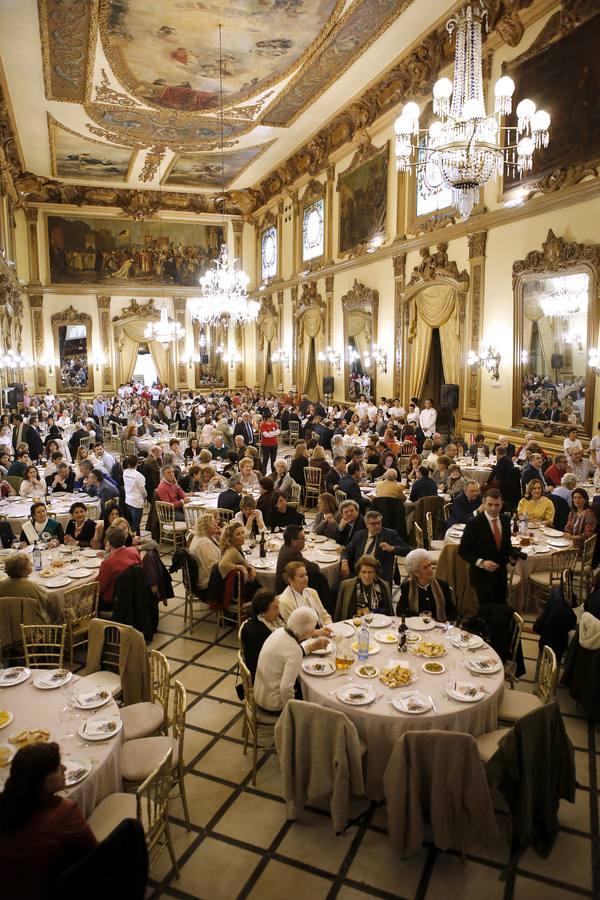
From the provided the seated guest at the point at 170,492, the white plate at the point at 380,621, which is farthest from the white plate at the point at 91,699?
the seated guest at the point at 170,492

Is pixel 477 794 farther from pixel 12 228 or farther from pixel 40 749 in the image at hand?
pixel 12 228

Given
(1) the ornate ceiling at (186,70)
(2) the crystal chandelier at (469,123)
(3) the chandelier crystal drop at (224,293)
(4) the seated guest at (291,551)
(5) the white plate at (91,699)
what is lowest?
(5) the white plate at (91,699)

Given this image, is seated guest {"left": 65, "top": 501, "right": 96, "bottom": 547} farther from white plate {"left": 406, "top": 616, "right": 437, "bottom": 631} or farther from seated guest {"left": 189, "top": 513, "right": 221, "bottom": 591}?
white plate {"left": 406, "top": 616, "right": 437, "bottom": 631}

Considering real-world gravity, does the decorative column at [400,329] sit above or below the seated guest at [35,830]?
above

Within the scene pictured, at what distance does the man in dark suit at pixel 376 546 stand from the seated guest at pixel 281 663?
1826 millimetres

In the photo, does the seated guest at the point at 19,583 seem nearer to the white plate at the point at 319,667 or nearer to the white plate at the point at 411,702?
the white plate at the point at 319,667

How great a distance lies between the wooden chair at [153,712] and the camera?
13.4ft

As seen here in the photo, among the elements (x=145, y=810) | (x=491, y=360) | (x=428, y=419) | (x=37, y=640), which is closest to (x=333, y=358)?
(x=428, y=419)

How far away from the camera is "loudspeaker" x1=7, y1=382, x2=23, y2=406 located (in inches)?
738

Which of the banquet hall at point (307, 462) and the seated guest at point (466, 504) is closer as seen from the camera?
the banquet hall at point (307, 462)

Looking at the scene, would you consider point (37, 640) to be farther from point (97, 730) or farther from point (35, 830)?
point (35, 830)

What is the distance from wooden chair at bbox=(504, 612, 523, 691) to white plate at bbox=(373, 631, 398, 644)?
34.9 inches

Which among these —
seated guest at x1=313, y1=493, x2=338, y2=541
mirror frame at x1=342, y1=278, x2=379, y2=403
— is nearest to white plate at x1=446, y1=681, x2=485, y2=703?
seated guest at x1=313, y1=493, x2=338, y2=541

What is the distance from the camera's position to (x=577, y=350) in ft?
33.7
